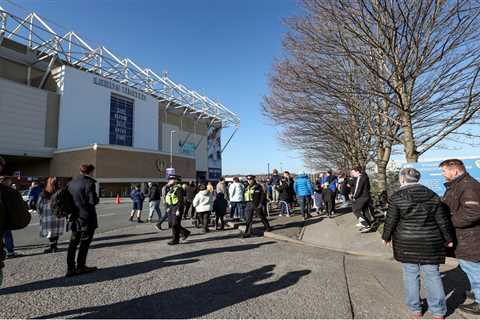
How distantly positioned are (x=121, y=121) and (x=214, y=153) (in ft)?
103

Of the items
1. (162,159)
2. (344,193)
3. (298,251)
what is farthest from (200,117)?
(298,251)

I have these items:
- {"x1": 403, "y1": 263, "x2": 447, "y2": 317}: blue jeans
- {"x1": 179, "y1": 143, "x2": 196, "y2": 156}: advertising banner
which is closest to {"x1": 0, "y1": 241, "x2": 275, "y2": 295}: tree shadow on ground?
{"x1": 403, "y1": 263, "x2": 447, "y2": 317}: blue jeans

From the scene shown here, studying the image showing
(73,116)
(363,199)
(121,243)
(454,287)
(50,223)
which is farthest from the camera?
(73,116)

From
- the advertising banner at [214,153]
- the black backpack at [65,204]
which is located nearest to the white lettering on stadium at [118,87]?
the advertising banner at [214,153]

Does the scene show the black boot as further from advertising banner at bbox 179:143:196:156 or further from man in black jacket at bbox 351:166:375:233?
advertising banner at bbox 179:143:196:156

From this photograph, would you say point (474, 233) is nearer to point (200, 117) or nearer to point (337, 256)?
point (337, 256)

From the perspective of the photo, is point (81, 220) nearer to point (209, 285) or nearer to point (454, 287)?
point (209, 285)

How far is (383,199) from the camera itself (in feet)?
31.1

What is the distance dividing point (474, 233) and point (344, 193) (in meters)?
11.3

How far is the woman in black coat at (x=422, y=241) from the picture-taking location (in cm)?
282

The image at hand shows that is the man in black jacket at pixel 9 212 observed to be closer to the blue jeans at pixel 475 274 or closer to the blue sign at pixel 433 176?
the blue jeans at pixel 475 274

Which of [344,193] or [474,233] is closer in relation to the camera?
[474,233]

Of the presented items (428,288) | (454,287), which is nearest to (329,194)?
(454,287)

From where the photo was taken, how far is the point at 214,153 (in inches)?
2923
